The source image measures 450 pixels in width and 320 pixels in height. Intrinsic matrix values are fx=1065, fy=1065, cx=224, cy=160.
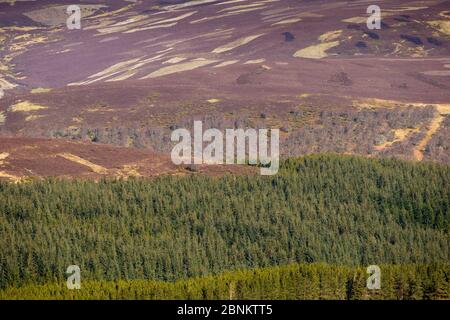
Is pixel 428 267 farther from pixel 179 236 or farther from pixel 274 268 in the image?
pixel 179 236

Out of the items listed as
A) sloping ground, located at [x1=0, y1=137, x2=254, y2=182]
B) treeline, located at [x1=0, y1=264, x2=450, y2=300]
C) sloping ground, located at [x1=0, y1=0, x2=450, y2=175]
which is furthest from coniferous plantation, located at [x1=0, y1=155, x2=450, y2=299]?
sloping ground, located at [x1=0, y1=0, x2=450, y2=175]

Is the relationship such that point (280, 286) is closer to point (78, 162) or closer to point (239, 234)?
point (239, 234)

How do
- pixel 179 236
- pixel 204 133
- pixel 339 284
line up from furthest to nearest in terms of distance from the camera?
pixel 204 133 → pixel 179 236 → pixel 339 284

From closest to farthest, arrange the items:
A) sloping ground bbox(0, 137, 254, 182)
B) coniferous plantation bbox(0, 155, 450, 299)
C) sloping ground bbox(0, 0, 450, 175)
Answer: coniferous plantation bbox(0, 155, 450, 299) < sloping ground bbox(0, 137, 254, 182) < sloping ground bbox(0, 0, 450, 175)

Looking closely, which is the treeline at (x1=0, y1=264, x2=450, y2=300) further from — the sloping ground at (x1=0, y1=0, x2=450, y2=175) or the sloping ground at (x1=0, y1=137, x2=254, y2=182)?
the sloping ground at (x1=0, y1=0, x2=450, y2=175)
